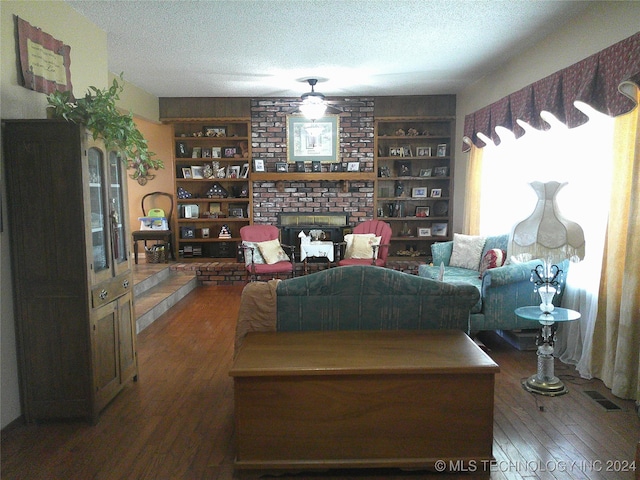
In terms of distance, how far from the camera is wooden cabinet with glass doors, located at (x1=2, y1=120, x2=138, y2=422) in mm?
2596

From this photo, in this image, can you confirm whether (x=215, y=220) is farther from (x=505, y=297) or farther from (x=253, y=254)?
(x=505, y=297)

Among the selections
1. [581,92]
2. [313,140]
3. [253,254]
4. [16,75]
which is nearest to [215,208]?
[253,254]

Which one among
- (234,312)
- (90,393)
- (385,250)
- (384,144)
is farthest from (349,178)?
(90,393)

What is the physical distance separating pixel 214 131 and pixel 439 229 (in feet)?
13.1

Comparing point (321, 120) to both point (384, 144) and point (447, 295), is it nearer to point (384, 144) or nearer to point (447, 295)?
point (384, 144)

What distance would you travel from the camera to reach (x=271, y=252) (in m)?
6.32

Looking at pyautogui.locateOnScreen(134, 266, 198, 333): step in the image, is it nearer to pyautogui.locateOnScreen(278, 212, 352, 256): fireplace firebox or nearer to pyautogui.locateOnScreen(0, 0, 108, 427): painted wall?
pyautogui.locateOnScreen(278, 212, 352, 256): fireplace firebox

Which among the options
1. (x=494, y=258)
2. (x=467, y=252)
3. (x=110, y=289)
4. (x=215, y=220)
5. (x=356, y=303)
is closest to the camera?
(x=356, y=303)

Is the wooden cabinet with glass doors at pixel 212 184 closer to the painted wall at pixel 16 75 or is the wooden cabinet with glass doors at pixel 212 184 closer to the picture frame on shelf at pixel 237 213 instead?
the picture frame on shelf at pixel 237 213

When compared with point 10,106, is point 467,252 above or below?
below

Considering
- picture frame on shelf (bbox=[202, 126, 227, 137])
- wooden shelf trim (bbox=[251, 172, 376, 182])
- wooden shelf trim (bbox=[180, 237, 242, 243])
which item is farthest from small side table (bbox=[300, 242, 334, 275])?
picture frame on shelf (bbox=[202, 126, 227, 137])

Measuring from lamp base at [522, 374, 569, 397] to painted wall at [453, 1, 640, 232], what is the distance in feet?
7.88

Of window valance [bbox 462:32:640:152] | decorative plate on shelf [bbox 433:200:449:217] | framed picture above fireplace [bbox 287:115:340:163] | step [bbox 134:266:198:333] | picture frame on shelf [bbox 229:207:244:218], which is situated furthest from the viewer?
picture frame on shelf [bbox 229:207:244:218]

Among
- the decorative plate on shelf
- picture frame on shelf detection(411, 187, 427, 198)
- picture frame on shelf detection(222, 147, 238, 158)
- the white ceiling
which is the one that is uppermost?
the white ceiling
